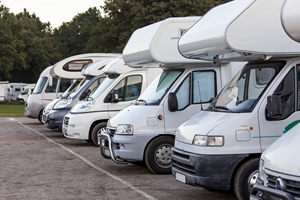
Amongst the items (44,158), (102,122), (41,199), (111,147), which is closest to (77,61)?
(102,122)

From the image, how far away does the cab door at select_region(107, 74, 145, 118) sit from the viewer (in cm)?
1269

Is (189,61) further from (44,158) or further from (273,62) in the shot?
(44,158)

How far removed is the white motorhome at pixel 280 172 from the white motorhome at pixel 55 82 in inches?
592

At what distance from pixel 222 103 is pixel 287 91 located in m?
0.98

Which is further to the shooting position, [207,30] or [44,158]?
[44,158]

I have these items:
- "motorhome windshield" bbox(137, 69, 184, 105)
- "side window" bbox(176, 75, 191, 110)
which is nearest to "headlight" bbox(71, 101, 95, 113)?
"motorhome windshield" bbox(137, 69, 184, 105)

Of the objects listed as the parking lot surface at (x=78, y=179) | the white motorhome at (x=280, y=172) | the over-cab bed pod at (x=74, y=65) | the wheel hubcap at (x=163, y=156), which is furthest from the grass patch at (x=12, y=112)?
the white motorhome at (x=280, y=172)

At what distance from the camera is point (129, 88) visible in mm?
12836

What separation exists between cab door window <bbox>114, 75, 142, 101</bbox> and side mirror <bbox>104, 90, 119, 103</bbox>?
8.1 inches

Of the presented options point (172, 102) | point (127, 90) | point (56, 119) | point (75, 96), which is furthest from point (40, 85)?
point (172, 102)

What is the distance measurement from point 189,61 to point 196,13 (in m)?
27.9

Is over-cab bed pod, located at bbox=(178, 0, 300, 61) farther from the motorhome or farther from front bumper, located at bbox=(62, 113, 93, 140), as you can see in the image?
the motorhome

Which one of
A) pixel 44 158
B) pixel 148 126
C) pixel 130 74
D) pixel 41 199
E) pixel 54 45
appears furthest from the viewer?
pixel 54 45

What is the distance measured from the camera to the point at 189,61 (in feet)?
30.8
